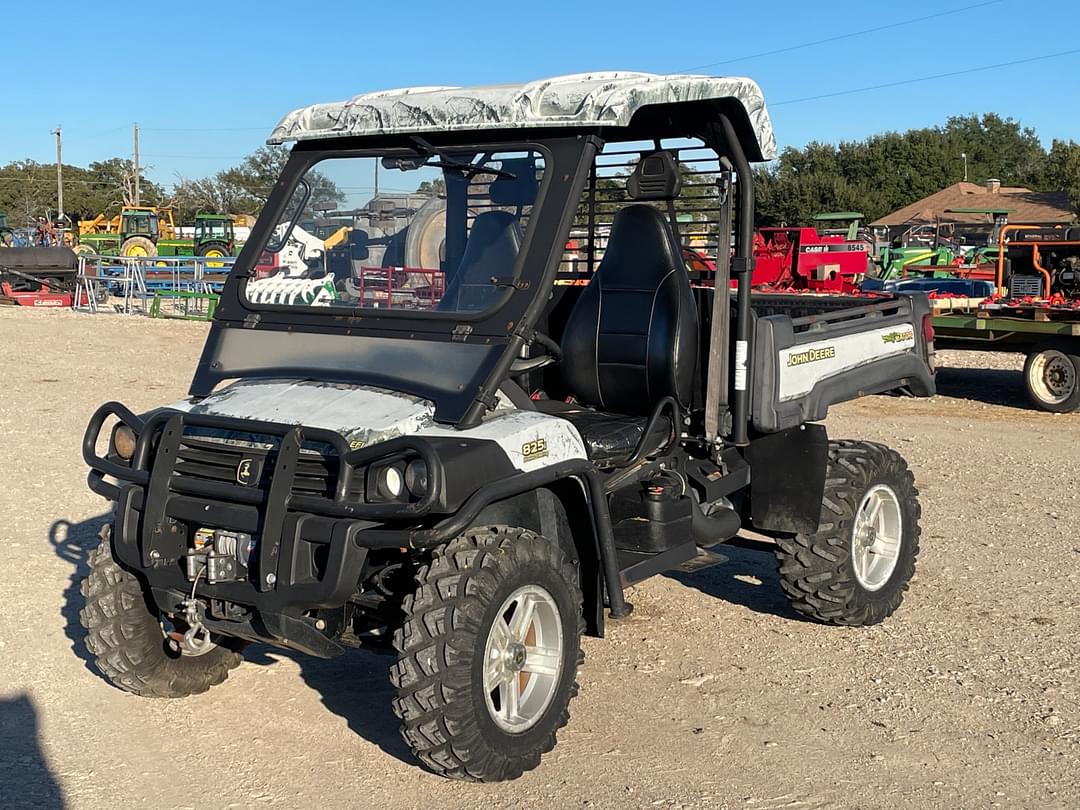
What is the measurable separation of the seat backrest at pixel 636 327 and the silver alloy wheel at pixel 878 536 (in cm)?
127

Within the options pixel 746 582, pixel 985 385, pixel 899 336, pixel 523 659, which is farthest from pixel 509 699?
pixel 985 385

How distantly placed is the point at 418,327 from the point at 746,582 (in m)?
3.11

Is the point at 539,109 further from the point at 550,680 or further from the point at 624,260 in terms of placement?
the point at 550,680

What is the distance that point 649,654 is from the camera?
19.0 feet

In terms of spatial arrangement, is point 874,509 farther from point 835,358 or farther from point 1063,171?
point 1063,171

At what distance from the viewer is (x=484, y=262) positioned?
5.00 meters

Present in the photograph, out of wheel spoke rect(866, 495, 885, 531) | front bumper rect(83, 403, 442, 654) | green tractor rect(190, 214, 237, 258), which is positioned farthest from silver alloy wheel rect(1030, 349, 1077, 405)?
green tractor rect(190, 214, 237, 258)

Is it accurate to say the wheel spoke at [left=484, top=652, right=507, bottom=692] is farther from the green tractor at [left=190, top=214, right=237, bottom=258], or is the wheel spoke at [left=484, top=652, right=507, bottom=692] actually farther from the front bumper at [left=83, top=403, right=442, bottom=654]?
the green tractor at [left=190, top=214, right=237, bottom=258]

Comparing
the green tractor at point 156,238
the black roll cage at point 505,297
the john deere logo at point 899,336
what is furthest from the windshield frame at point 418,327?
the green tractor at point 156,238

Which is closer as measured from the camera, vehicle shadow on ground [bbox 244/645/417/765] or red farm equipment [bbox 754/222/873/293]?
vehicle shadow on ground [bbox 244/645/417/765]

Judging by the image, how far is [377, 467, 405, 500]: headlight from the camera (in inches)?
162

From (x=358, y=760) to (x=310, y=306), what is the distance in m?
1.83

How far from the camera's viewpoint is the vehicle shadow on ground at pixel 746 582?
21.8 feet

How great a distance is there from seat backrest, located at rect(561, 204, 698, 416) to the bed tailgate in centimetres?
38
